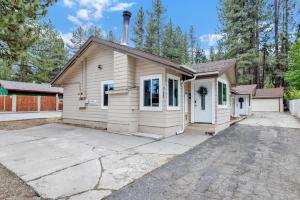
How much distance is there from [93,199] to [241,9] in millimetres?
29576

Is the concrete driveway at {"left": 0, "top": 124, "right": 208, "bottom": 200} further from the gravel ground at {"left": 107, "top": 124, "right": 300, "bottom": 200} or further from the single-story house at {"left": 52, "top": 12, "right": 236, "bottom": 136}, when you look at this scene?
the single-story house at {"left": 52, "top": 12, "right": 236, "bottom": 136}

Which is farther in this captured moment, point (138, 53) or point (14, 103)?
A: point (14, 103)

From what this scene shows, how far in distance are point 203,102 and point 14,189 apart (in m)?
7.47

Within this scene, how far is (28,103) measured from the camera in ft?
66.1

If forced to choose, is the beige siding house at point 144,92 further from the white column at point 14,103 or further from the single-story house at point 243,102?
the white column at point 14,103

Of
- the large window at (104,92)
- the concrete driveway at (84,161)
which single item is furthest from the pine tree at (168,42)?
the concrete driveway at (84,161)

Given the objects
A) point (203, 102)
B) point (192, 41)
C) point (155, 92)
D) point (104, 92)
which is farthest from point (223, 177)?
point (192, 41)

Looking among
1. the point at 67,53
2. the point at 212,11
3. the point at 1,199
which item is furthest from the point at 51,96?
the point at 212,11

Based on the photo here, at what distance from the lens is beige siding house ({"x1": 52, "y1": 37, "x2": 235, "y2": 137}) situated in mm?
7133

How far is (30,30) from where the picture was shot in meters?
3.96

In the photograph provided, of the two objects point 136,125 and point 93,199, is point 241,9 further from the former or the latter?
point 93,199

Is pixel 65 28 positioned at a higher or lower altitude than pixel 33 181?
higher

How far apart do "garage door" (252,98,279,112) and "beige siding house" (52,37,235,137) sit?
18142 mm

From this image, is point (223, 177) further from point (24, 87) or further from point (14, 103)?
point (24, 87)
